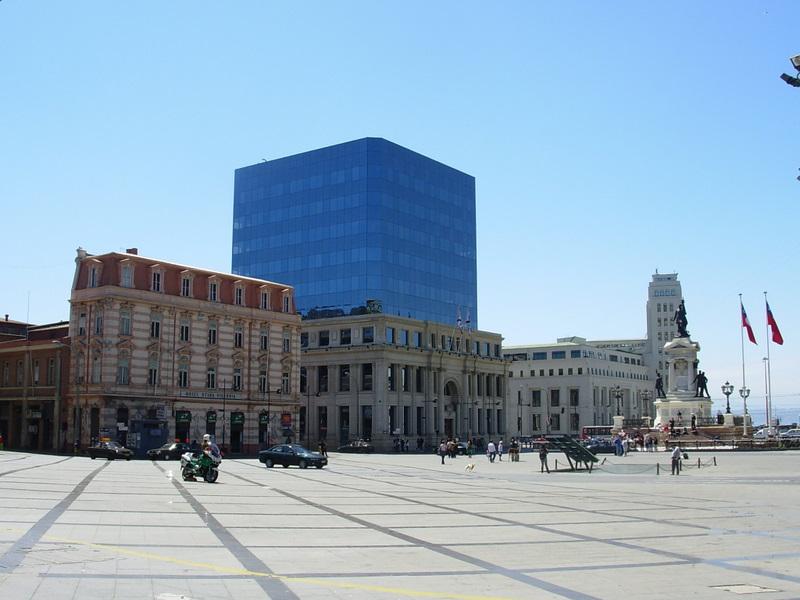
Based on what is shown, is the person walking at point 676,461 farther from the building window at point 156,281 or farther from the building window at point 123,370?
the building window at point 156,281

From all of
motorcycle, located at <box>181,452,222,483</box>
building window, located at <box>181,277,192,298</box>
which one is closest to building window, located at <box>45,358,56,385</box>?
building window, located at <box>181,277,192,298</box>

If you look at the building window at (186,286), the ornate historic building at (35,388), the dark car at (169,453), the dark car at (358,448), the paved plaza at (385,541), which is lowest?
the dark car at (358,448)

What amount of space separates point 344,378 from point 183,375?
35580 millimetres

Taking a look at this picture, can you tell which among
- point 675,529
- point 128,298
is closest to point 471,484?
point 675,529

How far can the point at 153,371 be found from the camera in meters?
74.0

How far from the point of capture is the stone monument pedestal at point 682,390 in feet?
327

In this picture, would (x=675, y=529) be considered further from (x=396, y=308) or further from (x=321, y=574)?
(x=396, y=308)

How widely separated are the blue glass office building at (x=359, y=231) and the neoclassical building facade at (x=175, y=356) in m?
29.6

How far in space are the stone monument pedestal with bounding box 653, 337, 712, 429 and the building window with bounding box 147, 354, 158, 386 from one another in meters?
60.1

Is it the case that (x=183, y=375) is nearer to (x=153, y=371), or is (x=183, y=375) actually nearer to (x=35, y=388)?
(x=153, y=371)

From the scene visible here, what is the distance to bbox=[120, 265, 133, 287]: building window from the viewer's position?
73.0 m

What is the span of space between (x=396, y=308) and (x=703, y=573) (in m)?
99.5

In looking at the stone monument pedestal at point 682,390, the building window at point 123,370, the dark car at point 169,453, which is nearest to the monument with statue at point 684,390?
the stone monument pedestal at point 682,390

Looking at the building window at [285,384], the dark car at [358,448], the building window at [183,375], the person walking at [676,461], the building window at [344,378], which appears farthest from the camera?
the building window at [344,378]
